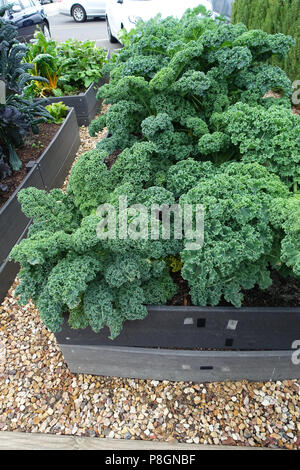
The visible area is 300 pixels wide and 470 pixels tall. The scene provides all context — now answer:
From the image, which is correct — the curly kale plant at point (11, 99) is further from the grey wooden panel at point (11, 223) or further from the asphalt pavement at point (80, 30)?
the asphalt pavement at point (80, 30)

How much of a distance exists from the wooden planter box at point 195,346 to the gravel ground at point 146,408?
77 mm

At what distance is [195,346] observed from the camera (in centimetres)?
204

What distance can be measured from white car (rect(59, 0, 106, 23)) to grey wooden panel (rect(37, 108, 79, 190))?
10782 millimetres

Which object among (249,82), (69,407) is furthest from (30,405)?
(249,82)

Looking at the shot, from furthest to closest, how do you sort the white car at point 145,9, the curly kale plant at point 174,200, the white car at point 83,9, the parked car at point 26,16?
the white car at point 83,9 < the parked car at point 26,16 < the white car at point 145,9 < the curly kale plant at point 174,200

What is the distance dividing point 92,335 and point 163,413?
0.65 m

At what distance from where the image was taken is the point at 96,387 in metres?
2.09

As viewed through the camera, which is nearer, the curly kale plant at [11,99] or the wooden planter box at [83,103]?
the curly kale plant at [11,99]

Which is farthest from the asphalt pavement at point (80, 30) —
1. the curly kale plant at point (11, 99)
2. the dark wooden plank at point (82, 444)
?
the dark wooden plank at point (82, 444)

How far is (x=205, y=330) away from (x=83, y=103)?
417cm

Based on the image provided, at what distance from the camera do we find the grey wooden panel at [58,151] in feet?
11.6

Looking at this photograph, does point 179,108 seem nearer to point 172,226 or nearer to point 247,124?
point 247,124

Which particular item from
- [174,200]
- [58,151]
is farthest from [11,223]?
[174,200]

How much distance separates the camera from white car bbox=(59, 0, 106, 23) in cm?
1241
